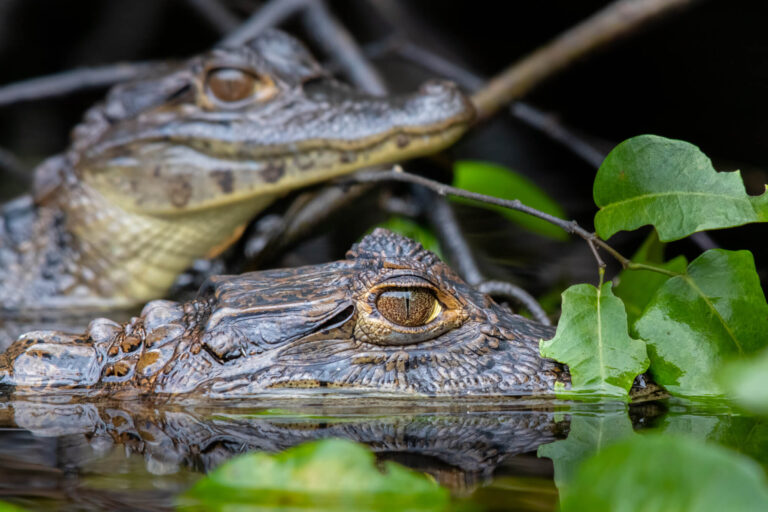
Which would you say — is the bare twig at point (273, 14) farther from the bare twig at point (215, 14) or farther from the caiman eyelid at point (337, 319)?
the caiman eyelid at point (337, 319)

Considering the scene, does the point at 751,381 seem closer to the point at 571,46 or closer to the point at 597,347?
the point at 597,347

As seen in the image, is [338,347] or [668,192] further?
[338,347]

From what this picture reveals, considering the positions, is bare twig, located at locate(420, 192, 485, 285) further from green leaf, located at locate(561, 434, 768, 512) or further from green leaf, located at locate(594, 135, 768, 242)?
green leaf, located at locate(561, 434, 768, 512)

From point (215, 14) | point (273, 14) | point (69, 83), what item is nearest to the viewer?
point (273, 14)

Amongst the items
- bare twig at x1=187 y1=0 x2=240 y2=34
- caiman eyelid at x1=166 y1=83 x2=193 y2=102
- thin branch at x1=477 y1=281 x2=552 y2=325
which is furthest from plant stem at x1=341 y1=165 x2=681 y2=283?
bare twig at x1=187 y1=0 x2=240 y2=34

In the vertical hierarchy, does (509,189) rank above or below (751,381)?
above

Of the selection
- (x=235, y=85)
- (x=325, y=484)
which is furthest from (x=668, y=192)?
(x=235, y=85)

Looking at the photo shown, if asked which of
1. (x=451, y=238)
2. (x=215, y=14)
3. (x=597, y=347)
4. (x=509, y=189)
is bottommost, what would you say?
(x=597, y=347)

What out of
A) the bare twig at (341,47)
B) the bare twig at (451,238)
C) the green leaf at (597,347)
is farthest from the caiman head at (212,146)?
the green leaf at (597,347)
